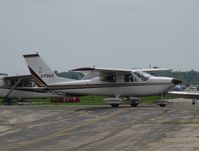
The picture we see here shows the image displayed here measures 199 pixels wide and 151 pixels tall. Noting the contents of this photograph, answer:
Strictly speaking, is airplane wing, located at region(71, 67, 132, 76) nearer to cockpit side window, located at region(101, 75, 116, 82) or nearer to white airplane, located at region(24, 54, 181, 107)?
white airplane, located at region(24, 54, 181, 107)

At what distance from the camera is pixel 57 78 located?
35125 mm

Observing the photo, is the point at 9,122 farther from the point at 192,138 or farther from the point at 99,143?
the point at 192,138

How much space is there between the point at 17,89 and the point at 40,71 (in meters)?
8.88

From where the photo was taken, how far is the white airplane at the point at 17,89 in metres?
44.4

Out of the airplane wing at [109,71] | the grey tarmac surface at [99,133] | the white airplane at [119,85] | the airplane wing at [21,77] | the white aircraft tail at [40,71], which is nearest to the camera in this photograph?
the grey tarmac surface at [99,133]

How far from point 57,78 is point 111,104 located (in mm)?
5358

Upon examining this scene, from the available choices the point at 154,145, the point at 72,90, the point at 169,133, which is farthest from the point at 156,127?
the point at 72,90

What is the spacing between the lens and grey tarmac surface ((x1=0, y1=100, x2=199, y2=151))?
1333 cm

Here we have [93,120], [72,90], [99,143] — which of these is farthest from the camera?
[72,90]

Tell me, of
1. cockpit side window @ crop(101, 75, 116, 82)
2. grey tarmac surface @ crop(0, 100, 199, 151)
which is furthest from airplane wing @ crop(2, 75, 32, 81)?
grey tarmac surface @ crop(0, 100, 199, 151)

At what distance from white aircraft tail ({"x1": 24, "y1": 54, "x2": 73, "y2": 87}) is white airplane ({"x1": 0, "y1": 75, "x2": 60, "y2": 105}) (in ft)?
24.0

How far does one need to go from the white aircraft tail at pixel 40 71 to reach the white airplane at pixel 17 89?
7.32m

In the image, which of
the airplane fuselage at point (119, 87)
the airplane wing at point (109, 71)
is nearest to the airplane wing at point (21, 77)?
the airplane fuselage at point (119, 87)

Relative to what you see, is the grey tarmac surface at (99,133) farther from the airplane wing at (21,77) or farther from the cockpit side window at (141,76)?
the airplane wing at (21,77)
